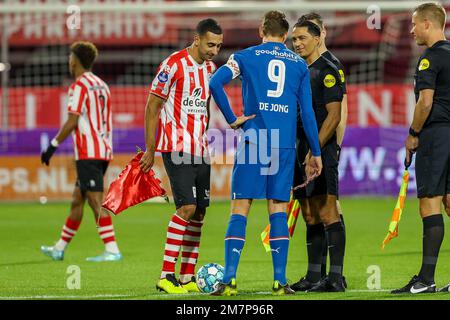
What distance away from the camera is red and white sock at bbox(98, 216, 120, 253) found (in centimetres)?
1034

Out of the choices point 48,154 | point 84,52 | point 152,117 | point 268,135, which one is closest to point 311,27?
point 268,135

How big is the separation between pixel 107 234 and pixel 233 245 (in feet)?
11.3

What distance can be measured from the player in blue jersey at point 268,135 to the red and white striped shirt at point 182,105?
72 centimetres

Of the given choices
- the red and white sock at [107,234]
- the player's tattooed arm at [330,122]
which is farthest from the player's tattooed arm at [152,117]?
the red and white sock at [107,234]

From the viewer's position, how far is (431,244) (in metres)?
7.41

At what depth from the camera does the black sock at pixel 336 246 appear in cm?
767

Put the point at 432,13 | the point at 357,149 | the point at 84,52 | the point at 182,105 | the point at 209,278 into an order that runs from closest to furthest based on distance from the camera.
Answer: the point at 432,13 → the point at 209,278 → the point at 182,105 → the point at 84,52 → the point at 357,149

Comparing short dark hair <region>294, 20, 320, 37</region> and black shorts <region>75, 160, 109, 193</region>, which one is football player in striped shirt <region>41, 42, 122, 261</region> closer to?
black shorts <region>75, 160, 109, 193</region>

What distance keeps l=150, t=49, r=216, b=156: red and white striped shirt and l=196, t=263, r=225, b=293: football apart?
940mm

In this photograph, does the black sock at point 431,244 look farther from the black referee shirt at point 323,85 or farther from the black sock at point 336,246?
the black referee shirt at point 323,85

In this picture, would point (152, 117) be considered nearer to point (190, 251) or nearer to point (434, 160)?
point (190, 251)

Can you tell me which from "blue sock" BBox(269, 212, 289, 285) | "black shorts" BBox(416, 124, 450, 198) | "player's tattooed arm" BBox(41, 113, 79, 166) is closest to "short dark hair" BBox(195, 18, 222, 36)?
"blue sock" BBox(269, 212, 289, 285)
